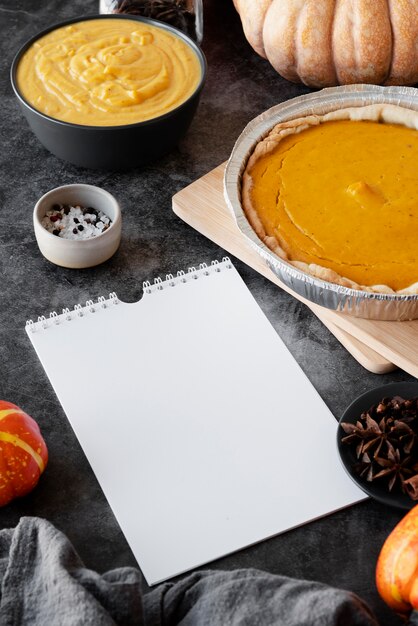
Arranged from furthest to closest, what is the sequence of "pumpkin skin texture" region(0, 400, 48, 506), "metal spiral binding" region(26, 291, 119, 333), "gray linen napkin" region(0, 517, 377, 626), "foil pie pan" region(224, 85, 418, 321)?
1. "metal spiral binding" region(26, 291, 119, 333)
2. "foil pie pan" region(224, 85, 418, 321)
3. "pumpkin skin texture" region(0, 400, 48, 506)
4. "gray linen napkin" region(0, 517, 377, 626)

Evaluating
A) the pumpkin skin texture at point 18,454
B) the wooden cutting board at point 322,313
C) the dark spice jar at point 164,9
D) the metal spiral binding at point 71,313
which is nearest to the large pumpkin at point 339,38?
the dark spice jar at point 164,9

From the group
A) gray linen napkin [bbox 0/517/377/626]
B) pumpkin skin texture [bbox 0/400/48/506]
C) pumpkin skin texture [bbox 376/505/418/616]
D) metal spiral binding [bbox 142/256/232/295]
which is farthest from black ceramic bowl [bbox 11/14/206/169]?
pumpkin skin texture [bbox 376/505/418/616]

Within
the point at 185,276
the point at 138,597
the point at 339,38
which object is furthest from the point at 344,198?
the point at 138,597

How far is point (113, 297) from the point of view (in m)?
1.77

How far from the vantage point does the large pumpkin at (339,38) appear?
2.00 m

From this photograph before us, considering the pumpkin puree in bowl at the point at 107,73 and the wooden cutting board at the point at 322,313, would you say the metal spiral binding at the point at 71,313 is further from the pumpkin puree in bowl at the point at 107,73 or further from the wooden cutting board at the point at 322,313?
the pumpkin puree in bowl at the point at 107,73

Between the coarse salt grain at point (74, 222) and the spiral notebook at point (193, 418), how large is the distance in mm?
145

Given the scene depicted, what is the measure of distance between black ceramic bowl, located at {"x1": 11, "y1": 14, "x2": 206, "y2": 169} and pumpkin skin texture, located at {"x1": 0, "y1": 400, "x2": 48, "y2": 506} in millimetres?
683

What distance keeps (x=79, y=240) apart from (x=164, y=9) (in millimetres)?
720

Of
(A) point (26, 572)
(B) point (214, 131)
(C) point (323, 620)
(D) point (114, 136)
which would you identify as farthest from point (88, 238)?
(C) point (323, 620)

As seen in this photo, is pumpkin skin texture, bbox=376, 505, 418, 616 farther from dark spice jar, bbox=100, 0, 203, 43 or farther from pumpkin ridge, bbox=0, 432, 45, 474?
dark spice jar, bbox=100, 0, 203, 43

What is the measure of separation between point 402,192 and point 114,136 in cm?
60

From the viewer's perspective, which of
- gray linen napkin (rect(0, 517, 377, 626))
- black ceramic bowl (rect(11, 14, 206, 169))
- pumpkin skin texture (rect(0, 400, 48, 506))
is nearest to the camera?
gray linen napkin (rect(0, 517, 377, 626))

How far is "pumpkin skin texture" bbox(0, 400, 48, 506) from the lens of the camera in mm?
1372
